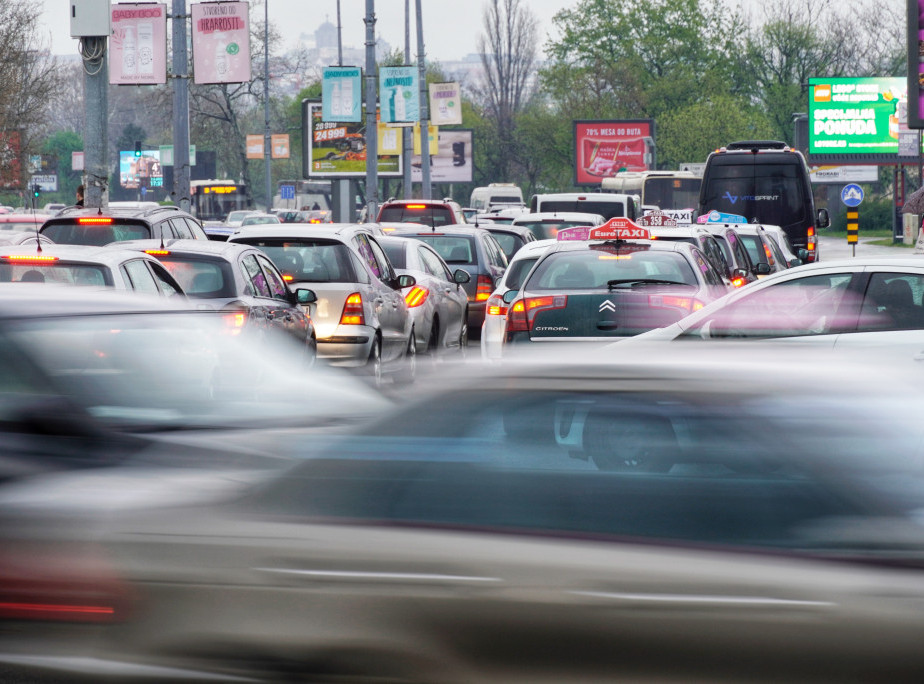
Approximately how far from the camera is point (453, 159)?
83.8 meters

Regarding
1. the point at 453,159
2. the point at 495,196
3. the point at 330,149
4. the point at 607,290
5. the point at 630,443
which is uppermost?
the point at 453,159

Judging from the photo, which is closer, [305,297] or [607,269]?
[607,269]

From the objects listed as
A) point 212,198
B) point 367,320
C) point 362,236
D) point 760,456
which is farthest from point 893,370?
point 212,198

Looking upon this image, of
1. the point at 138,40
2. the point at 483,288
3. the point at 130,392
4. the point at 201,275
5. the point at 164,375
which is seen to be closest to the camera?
the point at 130,392

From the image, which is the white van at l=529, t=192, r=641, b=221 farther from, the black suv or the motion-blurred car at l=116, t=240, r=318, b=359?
the motion-blurred car at l=116, t=240, r=318, b=359

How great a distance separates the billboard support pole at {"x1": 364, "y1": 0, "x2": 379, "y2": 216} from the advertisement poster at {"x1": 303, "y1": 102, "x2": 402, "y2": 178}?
17103mm

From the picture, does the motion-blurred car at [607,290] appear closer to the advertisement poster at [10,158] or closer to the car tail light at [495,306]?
the car tail light at [495,306]

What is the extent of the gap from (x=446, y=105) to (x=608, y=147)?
80.5ft

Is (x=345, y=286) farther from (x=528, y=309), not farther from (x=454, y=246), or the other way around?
(x=454, y=246)

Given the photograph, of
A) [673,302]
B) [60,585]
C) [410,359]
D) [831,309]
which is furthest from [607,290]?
[60,585]

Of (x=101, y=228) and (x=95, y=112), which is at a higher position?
(x=95, y=112)

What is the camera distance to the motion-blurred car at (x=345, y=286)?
13.3m

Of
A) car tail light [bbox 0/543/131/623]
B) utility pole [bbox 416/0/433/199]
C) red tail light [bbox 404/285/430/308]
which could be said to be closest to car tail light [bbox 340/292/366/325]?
red tail light [bbox 404/285/430/308]

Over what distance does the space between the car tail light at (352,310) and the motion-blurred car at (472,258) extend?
602cm
